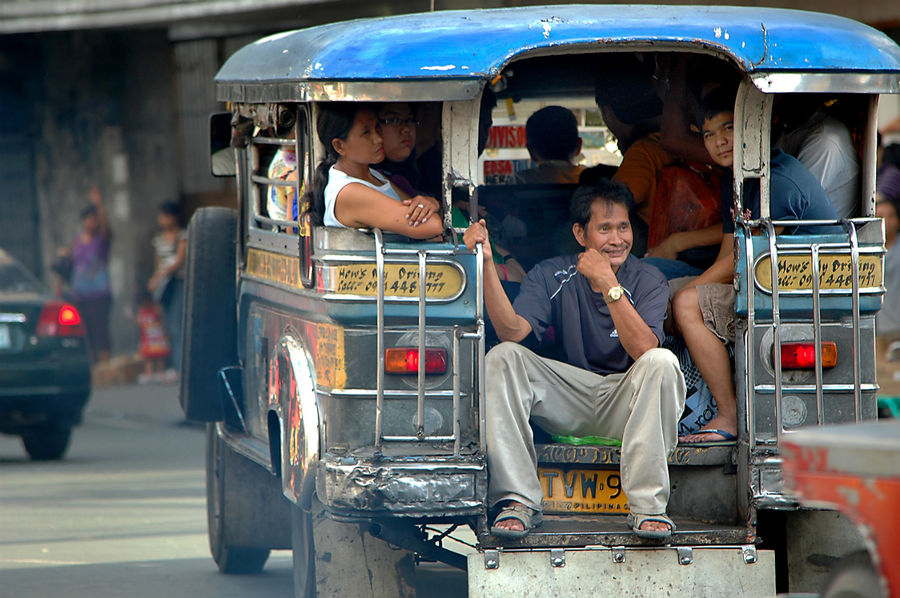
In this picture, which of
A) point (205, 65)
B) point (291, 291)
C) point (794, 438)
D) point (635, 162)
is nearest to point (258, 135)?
point (291, 291)

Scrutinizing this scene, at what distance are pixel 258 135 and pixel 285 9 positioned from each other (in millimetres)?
9208

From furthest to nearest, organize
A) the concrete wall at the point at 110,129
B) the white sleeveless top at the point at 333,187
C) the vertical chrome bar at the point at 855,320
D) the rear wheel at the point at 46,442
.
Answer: the concrete wall at the point at 110,129
the rear wheel at the point at 46,442
the white sleeveless top at the point at 333,187
the vertical chrome bar at the point at 855,320

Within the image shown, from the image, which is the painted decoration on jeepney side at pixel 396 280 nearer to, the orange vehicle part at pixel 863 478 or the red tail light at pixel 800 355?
the red tail light at pixel 800 355

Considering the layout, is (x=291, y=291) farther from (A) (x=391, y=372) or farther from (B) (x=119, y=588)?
(B) (x=119, y=588)

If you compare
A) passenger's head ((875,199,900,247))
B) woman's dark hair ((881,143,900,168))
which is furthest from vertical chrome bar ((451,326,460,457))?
woman's dark hair ((881,143,900,168))

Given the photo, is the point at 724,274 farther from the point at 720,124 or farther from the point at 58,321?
the point at 58,321

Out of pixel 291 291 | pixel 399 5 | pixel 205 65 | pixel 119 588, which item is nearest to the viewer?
pixel 291 291

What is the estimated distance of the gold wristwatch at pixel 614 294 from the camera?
16.9 feet

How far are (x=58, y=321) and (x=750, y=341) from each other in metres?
7.27

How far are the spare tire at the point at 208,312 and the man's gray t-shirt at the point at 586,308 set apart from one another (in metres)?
1.94

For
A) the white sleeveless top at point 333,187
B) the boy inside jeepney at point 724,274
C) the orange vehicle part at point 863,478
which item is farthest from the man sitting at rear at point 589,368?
the orange vehicle part at point 863,478

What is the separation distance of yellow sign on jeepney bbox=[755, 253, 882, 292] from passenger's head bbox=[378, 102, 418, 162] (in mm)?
1339

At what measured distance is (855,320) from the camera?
16.4 ft

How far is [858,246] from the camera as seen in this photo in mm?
5027
